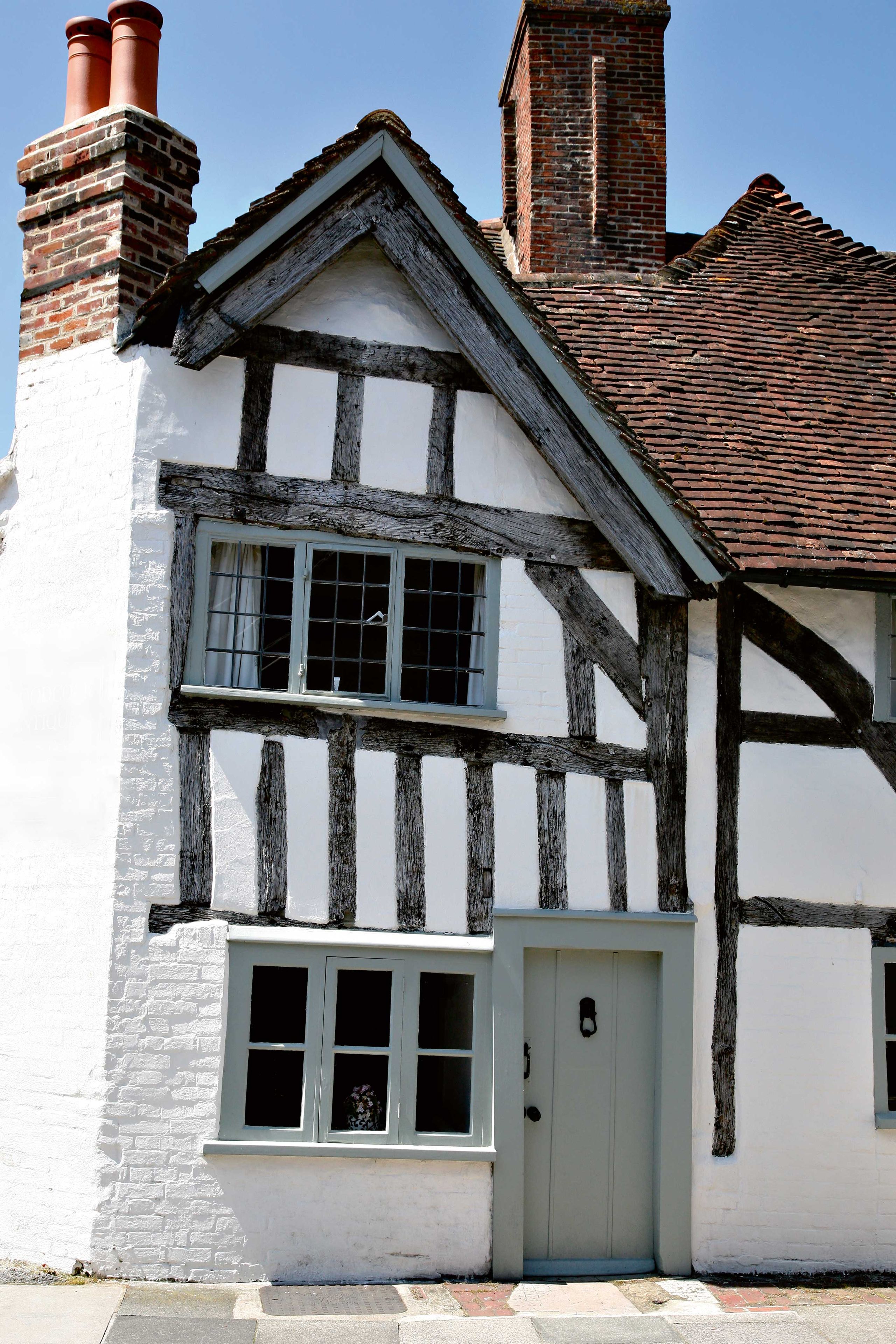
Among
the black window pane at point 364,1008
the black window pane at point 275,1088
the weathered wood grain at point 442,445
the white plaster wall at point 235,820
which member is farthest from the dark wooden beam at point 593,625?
the black window pane at point 275,1088

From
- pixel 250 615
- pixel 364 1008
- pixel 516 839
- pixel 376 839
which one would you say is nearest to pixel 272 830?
pixel 376 839

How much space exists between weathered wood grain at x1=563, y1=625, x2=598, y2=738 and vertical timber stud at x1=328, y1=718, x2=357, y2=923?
143 cm

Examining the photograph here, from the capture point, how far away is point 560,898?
7.77 m

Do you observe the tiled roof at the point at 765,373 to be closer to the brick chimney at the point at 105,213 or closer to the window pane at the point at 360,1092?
the brick chimney at the point at 105,213

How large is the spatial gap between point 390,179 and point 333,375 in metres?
1.30

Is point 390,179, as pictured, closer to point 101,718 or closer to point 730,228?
point 101,718

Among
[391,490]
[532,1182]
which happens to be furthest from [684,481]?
[532,1182]

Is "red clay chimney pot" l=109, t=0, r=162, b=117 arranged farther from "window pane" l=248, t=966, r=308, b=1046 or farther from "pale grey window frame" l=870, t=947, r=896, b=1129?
"pale grey window frame" l=870, t=947, r=896, b=1129

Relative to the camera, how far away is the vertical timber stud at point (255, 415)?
25.1 feet

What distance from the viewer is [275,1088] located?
7.32m

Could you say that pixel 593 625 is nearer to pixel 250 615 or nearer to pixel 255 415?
pixel 250 615

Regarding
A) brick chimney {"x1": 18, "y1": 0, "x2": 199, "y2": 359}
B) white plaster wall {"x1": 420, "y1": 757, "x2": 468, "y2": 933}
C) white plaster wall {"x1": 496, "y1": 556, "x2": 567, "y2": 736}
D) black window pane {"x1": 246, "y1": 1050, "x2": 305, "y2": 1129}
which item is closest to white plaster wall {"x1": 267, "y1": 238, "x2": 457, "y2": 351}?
brick chimney {"x1": 18, "y1": 0, "x2": 199, "y2": 359}

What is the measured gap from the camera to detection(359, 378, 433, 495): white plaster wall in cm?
787

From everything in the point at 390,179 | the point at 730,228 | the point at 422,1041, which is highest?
the point at 730,228
